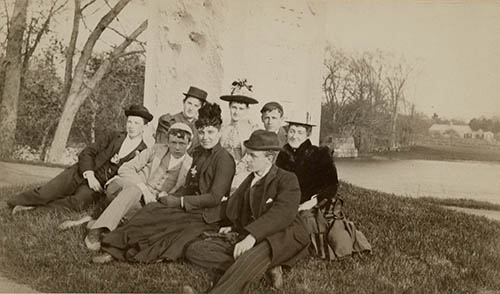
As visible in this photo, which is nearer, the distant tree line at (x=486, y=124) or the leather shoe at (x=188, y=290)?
the leather shoe at (x=188, y=290)

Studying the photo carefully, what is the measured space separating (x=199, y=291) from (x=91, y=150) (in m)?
1.74

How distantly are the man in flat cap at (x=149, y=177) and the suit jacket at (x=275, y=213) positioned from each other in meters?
0.67

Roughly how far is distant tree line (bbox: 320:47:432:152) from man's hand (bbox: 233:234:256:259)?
143 cm

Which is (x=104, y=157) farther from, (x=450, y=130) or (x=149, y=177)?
(x=450, y=130)

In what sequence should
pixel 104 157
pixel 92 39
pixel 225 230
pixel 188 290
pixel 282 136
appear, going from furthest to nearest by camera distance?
1. pixel 92 39
2. pixel 104 157
3. pixel 282 136
4. pixel 225 230
5. pixel 188 290

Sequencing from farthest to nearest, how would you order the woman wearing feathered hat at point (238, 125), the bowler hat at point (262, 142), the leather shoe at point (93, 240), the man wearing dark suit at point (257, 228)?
the woman wearing feathered hat at point (238, 125)
the leather shoe at point (93, 240)
the bowler hat at point (262, 142)
the man wearing dark suit at point (257, 228)

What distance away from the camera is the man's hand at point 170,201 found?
545 cm

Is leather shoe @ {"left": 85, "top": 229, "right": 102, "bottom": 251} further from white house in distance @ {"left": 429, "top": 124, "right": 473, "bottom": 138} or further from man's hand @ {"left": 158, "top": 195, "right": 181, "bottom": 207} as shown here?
white house in distance @ {"left": 429, "top": 124, "right": 473, "bottom": 138}

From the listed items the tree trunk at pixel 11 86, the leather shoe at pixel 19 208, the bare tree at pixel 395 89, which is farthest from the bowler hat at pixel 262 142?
the tree trunk at pixel 11 86

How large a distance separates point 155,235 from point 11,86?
87.5 inches

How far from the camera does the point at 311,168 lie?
5484 mm

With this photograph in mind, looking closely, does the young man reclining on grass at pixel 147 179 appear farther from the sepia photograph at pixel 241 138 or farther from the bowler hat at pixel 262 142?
the bowler hat at pixel 262 142

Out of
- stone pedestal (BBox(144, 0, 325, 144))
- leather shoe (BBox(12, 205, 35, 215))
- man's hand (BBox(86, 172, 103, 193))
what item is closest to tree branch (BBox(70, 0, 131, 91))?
stone pedestal (BBox(144, 0, 325, 144))

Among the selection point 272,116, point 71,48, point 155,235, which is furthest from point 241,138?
point 71,48
